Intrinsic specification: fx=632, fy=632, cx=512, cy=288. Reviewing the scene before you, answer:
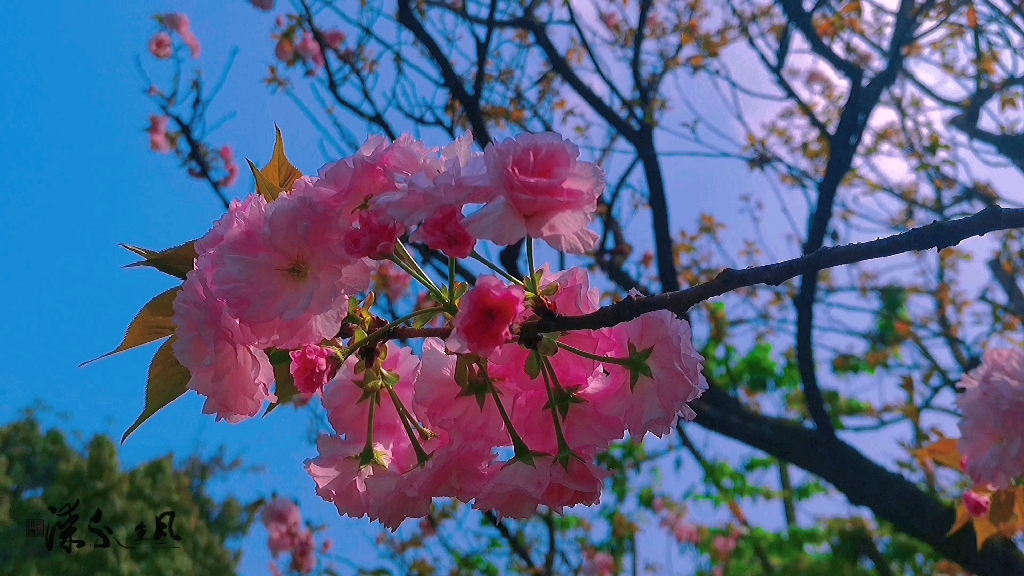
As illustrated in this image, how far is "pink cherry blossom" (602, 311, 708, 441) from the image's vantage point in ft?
2.20

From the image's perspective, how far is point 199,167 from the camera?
3.17 metres

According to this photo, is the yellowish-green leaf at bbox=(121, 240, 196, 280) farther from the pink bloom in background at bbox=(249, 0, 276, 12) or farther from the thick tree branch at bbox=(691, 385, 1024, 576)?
the pink bloom in background at bbox=(249, 0, 276, 12)

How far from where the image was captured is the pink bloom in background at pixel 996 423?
145 cm

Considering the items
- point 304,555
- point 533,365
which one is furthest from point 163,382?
point 304,555

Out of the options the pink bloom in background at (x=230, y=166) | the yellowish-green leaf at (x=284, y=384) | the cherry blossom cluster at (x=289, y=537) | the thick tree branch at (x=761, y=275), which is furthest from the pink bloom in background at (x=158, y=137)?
the thick tree branch at (x=761, y=275)

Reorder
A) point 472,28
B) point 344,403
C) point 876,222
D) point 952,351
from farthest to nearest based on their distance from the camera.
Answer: point 876,222
point 952,351
point 472,28
point 344,403

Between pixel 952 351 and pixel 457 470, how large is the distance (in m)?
4.09

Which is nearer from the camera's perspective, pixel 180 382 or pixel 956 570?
pixel 180 382

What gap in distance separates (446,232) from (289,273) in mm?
194

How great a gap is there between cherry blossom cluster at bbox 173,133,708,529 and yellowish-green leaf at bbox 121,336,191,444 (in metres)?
0.08

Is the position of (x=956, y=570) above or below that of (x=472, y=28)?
below

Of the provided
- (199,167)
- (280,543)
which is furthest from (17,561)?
(199,167)

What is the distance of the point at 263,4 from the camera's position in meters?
3.68

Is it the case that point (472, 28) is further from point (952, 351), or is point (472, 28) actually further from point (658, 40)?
point (952, 351)
